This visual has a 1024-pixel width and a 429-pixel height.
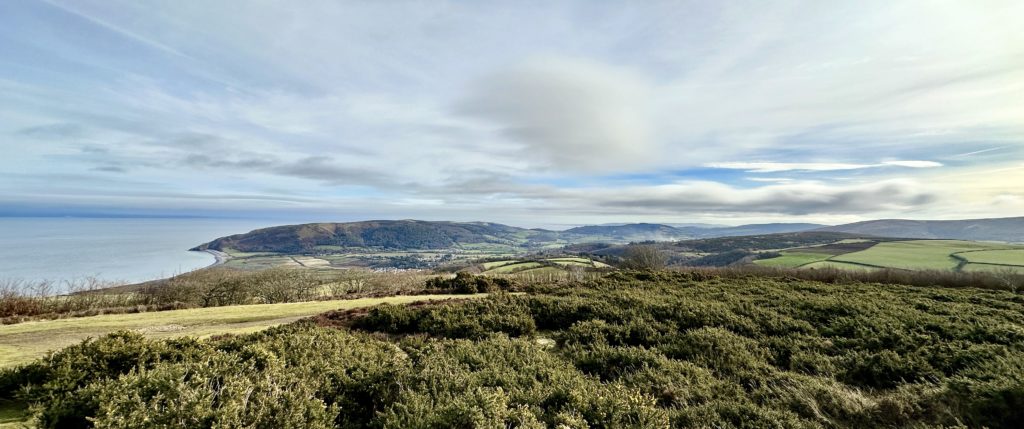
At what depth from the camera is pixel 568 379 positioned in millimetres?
7316

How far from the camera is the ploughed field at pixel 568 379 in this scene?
16.9ft

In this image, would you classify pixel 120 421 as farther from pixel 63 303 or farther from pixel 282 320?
pixel 63 303

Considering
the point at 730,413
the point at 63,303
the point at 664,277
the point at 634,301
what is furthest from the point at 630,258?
the point at 63,303

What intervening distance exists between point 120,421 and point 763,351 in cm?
1331

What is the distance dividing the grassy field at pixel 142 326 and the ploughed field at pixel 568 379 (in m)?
5.86

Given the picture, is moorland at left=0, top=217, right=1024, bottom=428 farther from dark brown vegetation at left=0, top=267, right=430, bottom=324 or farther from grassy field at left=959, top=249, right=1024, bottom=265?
grassy field at left=959, top=249, right=1024, bottom=265

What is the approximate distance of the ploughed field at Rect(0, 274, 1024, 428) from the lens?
203 inches

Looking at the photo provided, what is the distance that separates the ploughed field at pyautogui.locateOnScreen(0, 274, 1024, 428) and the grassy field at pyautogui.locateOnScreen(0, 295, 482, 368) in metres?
5.86

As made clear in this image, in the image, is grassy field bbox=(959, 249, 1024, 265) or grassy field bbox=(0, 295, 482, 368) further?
grassy field bbox=(959, 249, 1024, 265)

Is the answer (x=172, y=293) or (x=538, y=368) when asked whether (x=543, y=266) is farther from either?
(x=538, y=368)

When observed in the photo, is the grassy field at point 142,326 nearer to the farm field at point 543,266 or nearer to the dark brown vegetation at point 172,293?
the dark brown vegetation at point 172,293

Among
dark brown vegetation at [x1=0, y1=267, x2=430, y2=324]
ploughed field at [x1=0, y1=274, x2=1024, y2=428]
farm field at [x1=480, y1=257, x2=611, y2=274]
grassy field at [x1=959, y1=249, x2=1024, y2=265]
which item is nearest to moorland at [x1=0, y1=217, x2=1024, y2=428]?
ploughed field at [x1=0, y1=274, x2=1024, y2=428]

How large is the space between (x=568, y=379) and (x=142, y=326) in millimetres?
18156

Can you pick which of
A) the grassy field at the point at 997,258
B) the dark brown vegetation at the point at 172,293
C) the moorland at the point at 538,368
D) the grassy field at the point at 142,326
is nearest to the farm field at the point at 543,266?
the dark brown vegetation at the point at 172,293
